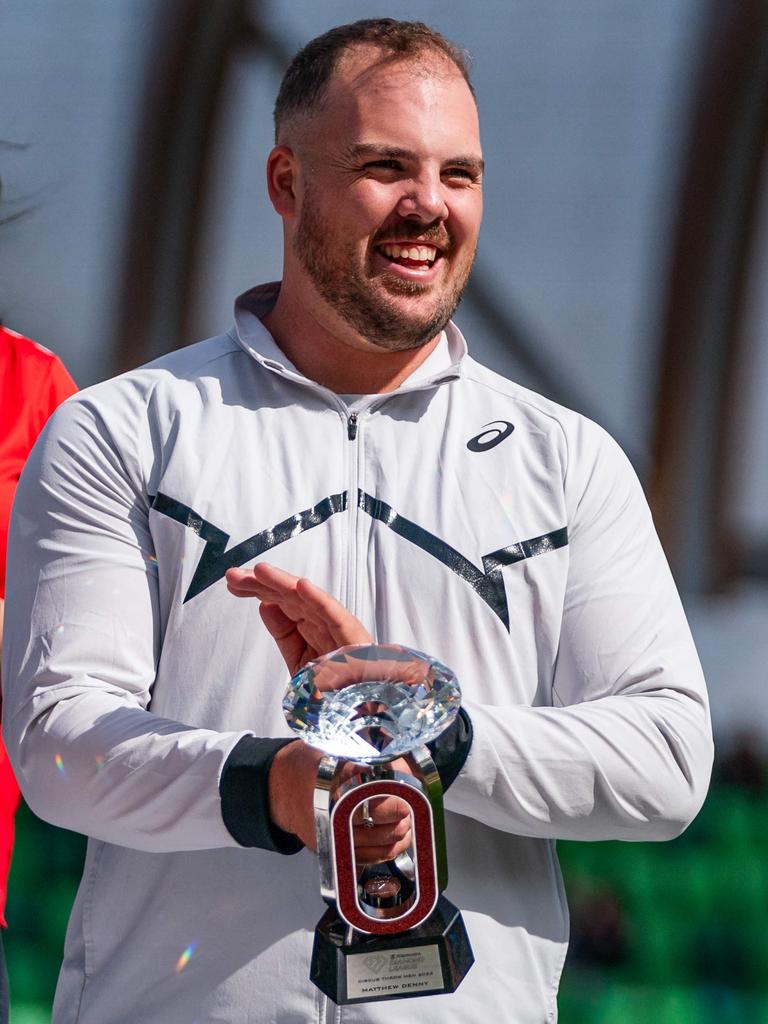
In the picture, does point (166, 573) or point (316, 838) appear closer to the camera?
point (316, 838)

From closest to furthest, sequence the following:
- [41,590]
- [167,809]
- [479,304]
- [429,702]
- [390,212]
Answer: [429,702] → [167,809] → [41,590] → [390,212] → [479,304]

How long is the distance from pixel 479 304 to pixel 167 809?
1.32 metres

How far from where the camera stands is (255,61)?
7.36 ft

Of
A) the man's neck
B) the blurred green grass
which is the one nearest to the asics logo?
the man's neck

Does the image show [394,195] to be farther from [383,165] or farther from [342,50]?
[342,50]

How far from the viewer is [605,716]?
1.15 metres

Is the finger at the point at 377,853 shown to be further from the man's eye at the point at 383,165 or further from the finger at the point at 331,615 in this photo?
the man's eye at the point at 383,165

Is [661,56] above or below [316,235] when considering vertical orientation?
above

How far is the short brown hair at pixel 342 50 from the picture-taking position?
138 cm

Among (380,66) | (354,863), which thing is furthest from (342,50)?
(354,863)

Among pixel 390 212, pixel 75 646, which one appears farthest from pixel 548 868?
pixel 390 212

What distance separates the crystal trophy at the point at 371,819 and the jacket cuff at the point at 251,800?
10 cm

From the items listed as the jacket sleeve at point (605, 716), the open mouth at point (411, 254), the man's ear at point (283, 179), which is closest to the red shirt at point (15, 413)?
the man's ear at point (283, 179)

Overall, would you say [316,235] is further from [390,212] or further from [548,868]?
[548,868]
